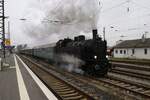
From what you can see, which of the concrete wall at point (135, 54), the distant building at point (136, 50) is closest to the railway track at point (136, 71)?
the concrete wall at point (135, 54)

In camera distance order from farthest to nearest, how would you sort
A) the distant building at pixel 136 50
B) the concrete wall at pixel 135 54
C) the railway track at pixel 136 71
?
the distant building at pixel 136 50 → the concrete wall at pixel 135 54 → the railway track at pixel 136 71

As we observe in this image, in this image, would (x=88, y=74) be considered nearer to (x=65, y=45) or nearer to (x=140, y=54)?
(x=65, y=45)

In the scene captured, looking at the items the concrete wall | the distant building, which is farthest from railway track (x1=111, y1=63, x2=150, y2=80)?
the distant building

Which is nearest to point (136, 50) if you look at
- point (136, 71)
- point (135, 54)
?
point (135, 54)

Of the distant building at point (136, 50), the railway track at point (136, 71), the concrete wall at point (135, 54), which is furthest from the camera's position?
the distant building at point (136, 50)

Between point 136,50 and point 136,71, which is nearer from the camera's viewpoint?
point 136,71

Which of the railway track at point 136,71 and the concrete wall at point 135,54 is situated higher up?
the concrete wall at point 135,54

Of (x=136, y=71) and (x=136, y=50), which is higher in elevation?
(x=136, y=50)

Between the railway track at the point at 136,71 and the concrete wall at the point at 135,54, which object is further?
the concrete wall at the point at 135,54

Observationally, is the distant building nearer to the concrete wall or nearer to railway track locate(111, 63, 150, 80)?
the concrete wall

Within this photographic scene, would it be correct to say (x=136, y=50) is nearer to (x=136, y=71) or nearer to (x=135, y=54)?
(x=135, y=54)

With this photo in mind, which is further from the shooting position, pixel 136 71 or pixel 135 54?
pixel 135 54

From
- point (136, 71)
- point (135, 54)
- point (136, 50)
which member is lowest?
point (136, 71)

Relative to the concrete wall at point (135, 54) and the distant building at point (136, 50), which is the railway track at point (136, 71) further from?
the distant building at point (136, 50)
